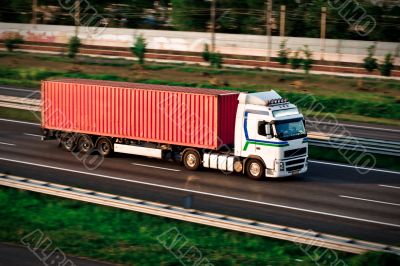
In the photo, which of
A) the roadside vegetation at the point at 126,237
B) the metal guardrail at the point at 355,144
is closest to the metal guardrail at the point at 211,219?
the roadside vegetation at the point at 126,237

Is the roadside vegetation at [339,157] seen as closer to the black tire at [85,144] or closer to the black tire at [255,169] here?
the black tire at [255,169]

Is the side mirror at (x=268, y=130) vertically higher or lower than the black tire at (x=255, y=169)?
higher

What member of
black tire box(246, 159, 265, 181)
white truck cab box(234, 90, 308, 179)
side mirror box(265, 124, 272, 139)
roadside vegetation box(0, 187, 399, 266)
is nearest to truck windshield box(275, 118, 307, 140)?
white truck cab box(234, 90, 308, 179)

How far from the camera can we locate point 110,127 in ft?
103

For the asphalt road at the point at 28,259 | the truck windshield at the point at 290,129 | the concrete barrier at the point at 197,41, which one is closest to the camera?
the asphalt road at the point at 28,259

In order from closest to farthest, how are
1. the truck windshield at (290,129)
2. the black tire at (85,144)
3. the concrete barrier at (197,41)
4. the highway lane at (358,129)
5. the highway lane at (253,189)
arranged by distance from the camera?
1. the highway lane at (253,189)
2. the truck windshield at (290,129)
3. the black tire at (85,144)
4. the highway lane at (358,129)
5. the concrete barrier at (197,41)

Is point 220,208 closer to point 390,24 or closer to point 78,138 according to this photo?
point 78,138

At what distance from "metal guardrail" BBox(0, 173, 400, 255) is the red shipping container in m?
6.70

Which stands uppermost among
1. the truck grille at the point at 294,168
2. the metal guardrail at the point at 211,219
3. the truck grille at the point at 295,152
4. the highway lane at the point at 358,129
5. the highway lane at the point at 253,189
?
the truck grille at the point at 295,152

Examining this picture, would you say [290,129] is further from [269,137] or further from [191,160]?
[191,160]

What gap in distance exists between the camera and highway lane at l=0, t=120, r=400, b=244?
2277 centimetres

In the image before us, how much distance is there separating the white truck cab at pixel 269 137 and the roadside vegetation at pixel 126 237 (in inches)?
284

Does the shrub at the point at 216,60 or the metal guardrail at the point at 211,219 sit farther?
the shrub at the point at 216,60

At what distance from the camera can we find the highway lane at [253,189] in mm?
22766
